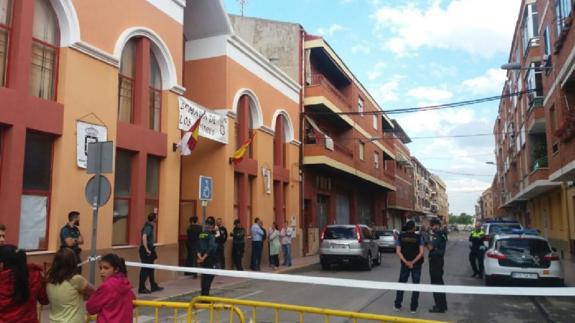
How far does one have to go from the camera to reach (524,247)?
12.3m

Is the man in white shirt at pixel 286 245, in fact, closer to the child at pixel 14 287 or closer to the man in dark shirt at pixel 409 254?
the man in dark shirt at pixel 409 254

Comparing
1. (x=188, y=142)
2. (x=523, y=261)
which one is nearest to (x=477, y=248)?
(x=523, y=261)

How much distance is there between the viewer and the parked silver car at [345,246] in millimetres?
17297

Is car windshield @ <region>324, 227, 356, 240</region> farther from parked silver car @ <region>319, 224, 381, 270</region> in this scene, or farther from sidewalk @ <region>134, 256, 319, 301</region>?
sidewalk @ <region>134, 256, 319, 301</region>

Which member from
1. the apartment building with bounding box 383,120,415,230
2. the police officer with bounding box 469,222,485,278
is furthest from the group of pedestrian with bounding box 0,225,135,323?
the apartment building with bounding box 383,120,415,230

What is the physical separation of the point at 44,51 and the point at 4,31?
97cm

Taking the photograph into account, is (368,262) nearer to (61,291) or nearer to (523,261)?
(523,261)

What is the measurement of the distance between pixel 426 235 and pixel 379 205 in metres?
35.6

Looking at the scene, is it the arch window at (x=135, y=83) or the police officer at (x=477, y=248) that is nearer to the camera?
the arch window at (x=135, y=83)

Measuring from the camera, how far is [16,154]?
9.37 m

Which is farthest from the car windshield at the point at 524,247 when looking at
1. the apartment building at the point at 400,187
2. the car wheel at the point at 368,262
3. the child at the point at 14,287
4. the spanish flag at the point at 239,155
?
the apartment building at the point at 400,187

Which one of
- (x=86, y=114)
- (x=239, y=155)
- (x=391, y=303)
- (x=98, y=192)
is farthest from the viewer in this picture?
(x=239, y=155)

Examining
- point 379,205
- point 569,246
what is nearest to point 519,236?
point 569,246

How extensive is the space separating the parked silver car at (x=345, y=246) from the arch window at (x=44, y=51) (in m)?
10.5
